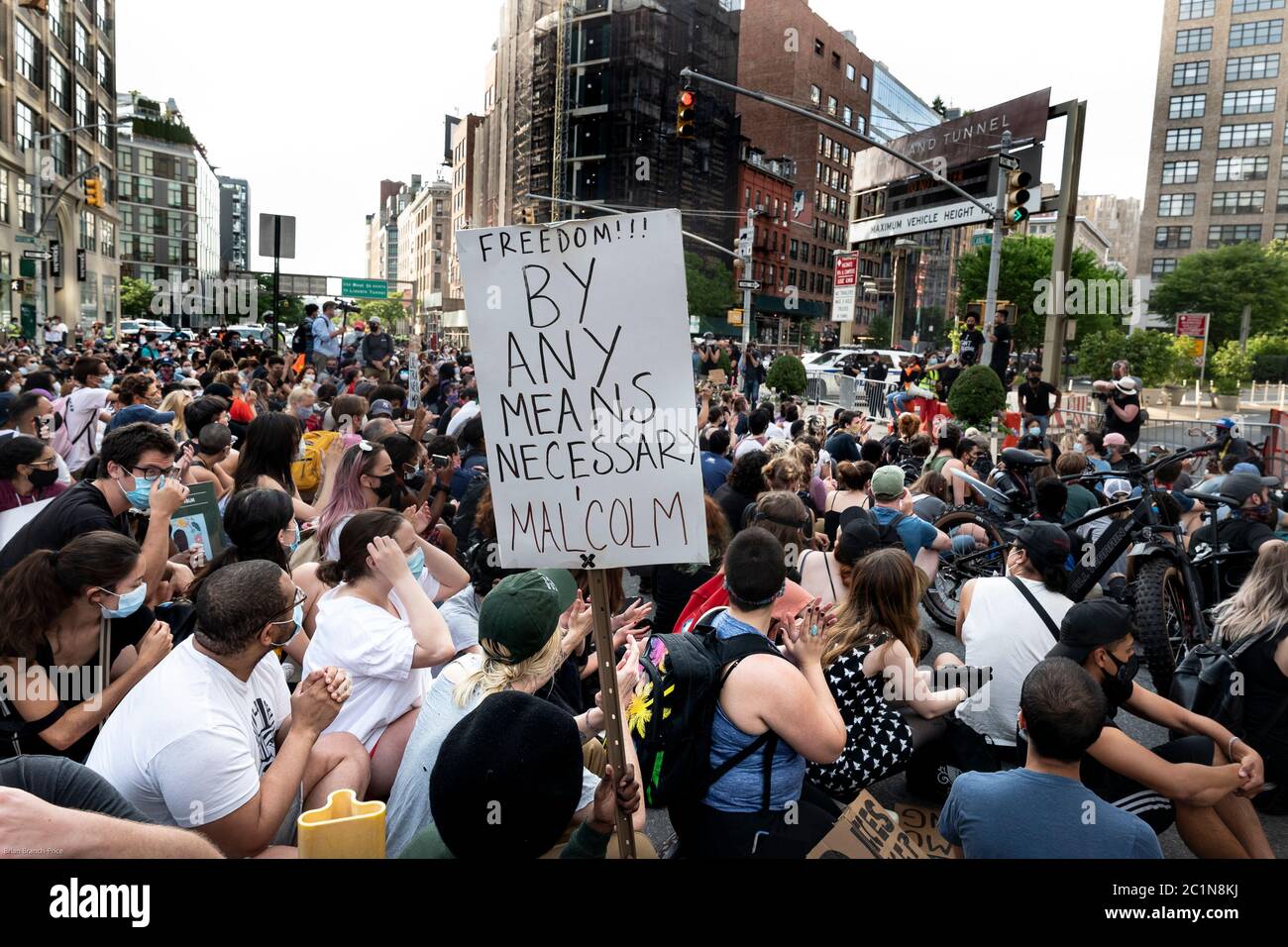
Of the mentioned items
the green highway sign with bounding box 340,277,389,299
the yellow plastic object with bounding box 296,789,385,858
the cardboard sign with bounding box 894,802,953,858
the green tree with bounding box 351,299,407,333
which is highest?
the green tree with bounding box 351,299,407,333

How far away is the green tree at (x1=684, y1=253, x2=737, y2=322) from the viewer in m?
63.5

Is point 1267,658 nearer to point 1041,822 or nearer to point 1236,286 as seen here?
point 1041,822

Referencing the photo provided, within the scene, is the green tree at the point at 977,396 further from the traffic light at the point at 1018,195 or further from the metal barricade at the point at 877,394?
the metal barricade at the point at 877,394

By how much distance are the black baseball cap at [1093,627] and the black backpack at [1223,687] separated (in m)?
1.32

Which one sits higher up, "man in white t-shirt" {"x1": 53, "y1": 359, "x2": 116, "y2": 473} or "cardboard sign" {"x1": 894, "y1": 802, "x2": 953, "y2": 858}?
"man in white t-shirt" {"x1": 53, "y1": 359, "x2": 116, "y2": 473}

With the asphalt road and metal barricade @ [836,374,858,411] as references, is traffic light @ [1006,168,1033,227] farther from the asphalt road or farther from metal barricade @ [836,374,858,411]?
the asphalt road

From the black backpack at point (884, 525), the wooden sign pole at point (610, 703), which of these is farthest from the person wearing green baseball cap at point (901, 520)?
the wooden sign pole at point (610, 703)

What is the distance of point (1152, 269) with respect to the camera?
294ft

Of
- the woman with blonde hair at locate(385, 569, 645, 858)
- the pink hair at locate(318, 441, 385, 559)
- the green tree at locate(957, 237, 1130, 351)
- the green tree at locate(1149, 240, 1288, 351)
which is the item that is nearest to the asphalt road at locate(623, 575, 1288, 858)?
the woman with blonde hair at locate(385, 569, 645, 858)

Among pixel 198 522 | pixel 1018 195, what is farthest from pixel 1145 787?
pixel 1018 195

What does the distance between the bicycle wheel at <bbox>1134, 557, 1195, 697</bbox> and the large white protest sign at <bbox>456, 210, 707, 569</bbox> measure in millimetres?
4314

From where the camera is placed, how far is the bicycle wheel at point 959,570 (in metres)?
7.39
